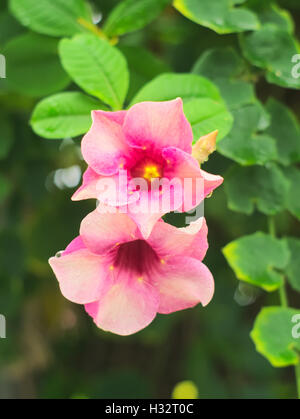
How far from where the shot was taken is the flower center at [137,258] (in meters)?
0.49

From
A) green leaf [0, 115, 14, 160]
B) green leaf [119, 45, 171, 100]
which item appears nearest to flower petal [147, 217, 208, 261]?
green leaf [119, 45, 171, 100]

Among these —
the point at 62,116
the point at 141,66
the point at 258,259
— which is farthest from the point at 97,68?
the point at 258,259

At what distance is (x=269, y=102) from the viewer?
71cm

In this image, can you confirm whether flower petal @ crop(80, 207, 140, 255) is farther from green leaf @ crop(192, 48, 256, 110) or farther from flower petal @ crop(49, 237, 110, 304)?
green leaf @ crop(192, 48, 256, 110)

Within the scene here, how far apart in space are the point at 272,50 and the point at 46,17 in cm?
28

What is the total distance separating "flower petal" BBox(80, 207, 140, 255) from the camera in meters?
0.44

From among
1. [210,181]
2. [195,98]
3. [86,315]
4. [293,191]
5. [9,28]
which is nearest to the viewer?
[210,181]

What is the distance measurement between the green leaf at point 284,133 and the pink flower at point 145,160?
0.25m

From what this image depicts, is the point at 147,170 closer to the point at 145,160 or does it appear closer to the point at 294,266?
the point at 145,160

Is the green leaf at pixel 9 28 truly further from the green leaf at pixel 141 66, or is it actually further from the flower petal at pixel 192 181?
the flower petal at pixel 192 181

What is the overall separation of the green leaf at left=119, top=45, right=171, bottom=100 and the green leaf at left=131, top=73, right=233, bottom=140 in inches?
6.0

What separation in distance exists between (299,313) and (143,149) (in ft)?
0.92

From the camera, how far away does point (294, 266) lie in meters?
0.65
